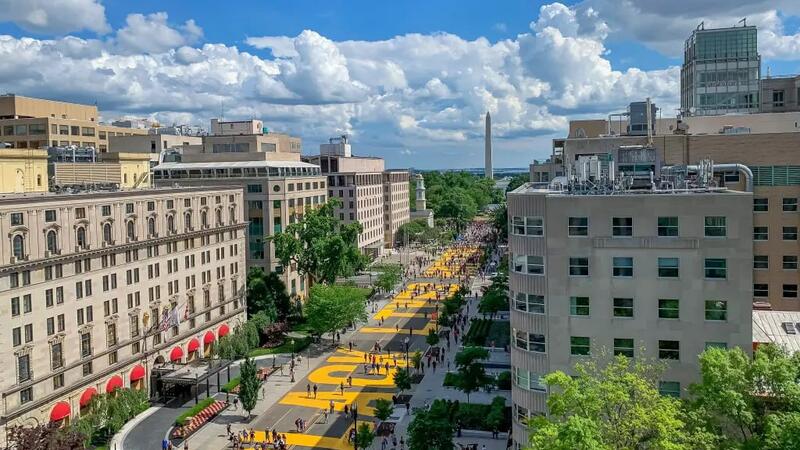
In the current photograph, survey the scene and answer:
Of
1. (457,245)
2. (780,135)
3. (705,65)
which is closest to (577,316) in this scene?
(780,135)

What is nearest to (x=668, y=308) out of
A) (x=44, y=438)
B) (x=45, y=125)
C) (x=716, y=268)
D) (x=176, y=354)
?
(x=716, y=268)

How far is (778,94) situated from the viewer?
80.7 m

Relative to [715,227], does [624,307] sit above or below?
below

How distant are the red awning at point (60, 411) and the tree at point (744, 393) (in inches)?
1899

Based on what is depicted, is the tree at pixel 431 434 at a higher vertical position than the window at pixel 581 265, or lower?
lower

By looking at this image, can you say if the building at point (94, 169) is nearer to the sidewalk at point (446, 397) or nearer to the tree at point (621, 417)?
the sidewalk at point (446, 397)

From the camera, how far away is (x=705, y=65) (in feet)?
256

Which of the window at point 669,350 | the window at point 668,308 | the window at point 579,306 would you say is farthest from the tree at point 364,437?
the window at point 668,308

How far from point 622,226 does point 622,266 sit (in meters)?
2.23

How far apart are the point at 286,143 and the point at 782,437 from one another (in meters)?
107

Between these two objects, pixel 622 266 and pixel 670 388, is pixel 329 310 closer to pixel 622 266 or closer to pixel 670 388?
pixel 622 266

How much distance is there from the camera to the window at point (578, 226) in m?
39.2

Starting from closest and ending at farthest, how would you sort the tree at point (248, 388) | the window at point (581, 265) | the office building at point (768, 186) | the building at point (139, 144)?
1. the window at point (581, 265)
2. the office building at point (768, 186)
3. the tree at point (248, 388)
4. the building at point (139, 144)

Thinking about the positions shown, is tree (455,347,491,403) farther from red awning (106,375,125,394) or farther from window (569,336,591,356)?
red awning (106,375,125,394)
